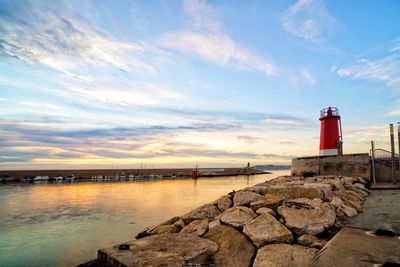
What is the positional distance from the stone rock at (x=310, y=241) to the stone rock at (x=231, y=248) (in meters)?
0.75

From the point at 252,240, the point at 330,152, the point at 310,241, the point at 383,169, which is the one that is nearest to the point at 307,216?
the point at 310,241

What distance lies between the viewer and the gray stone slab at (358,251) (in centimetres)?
308

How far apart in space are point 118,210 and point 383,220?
1259 centimetres

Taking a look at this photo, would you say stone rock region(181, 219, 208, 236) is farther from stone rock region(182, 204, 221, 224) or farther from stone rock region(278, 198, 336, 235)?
stone rock region(278, 198, 336, 235)

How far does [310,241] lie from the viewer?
4160 millimetres

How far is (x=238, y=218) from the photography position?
5344 mm

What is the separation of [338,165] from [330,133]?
11.9ft

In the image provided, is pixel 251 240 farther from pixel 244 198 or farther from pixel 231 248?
pixel 244 198

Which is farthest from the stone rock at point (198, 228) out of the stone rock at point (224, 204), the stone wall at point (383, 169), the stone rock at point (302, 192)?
the stone wall at point (383, 169)

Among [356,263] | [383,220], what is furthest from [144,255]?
[383,220]

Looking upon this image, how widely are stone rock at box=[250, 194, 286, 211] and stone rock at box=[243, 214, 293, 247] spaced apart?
0.99m

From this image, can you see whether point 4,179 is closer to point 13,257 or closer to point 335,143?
point 13,257

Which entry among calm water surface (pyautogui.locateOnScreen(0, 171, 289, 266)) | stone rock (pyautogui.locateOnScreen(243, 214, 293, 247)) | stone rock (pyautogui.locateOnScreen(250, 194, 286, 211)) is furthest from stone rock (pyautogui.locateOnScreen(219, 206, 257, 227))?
calm water surface (pyautogui.locateOnScreen(0, 171, 289, 266))

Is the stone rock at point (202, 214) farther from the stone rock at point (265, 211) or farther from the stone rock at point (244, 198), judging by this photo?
the stone rock at point (265, 211)
